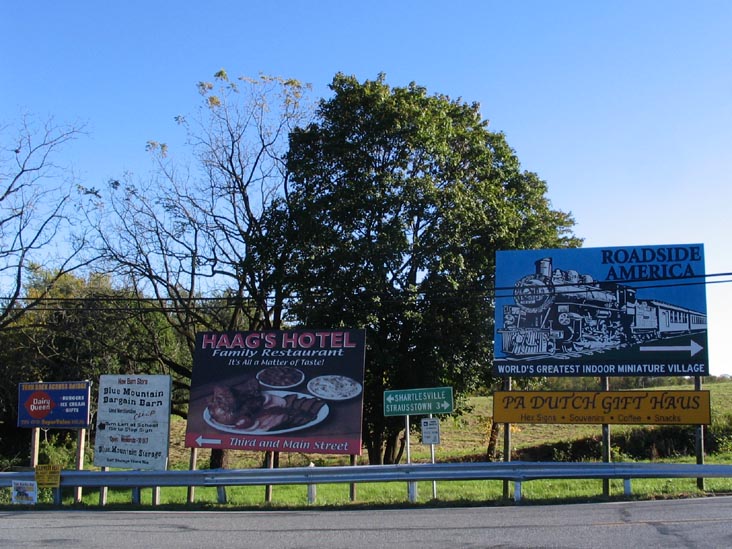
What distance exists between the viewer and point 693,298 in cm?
1694

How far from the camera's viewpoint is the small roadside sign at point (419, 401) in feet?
52.3

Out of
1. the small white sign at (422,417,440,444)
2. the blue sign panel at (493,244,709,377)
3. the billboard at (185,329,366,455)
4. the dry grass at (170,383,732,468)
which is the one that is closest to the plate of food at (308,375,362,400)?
the billboard at (185,329,366,455)

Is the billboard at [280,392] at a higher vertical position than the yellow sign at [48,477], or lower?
higher

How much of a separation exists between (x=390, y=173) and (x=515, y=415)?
10195 millimetres

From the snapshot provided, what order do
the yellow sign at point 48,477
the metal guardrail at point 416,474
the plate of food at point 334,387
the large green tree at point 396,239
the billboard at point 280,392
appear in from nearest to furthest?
the metal guardrail at point 416,474 → the yellow sign at point 48,477 → the billboard at point 280,392 → the plate of food at point 334,387 → the large green tree at point 396,239

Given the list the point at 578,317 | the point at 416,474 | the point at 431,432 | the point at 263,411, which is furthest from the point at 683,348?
the point at 263,411

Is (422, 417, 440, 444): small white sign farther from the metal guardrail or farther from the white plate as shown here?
the white plate

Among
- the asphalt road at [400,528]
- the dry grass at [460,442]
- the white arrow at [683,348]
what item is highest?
the white arrow at [683,348]

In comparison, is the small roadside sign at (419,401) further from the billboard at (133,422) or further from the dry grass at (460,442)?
the dry grass at (460,442)

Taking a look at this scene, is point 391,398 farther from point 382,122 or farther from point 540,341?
Result: point 382,122

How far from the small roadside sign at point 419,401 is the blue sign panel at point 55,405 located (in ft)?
24.4

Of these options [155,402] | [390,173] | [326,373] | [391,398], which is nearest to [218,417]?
[155,402]

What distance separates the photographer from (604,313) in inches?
687

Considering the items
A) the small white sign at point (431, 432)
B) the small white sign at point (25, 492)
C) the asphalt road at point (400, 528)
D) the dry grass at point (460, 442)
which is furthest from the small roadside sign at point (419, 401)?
the dry grass at point (460, 442)
